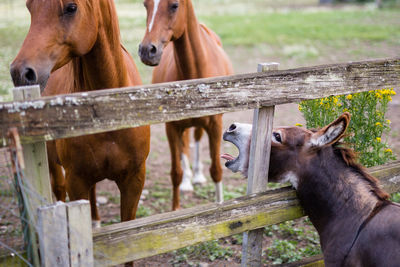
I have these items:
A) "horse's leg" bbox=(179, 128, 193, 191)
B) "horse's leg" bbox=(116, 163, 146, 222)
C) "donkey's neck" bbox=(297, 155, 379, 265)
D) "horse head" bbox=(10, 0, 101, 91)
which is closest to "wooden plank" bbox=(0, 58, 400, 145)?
"donkey's neck" bbox=(297, 155, 379, 265)

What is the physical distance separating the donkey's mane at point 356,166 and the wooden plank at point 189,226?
16.4 inches

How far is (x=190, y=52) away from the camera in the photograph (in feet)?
15.0

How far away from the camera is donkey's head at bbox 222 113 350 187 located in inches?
106

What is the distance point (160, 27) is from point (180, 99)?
207 centimetres

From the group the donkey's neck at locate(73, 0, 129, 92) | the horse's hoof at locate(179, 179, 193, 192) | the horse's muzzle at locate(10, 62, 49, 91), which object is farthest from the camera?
the horse's hoof at locate(179, 179, 193, 192)

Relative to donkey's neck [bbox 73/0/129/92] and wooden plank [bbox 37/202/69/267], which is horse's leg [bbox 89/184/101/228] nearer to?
donkey's neck [bbox 73/0/129/92]

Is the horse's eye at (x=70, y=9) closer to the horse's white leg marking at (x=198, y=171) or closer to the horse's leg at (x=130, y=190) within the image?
the horse's leg at (x=130, y=190)

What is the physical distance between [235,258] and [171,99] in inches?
84.0

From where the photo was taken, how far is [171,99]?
7.30ft

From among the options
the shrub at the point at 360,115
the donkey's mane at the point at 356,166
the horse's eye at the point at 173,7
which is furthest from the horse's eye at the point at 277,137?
the horse's eye at the point at 173,7

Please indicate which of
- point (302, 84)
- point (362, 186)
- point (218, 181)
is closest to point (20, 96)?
point (302, 84)

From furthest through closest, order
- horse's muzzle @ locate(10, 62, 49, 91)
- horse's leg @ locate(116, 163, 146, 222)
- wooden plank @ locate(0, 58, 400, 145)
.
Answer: horse's leg @ locate(116, 163, 146, 222) < horse's muzzle @ locate(10, 62, 49, 91) < wooden plank @ locate(0, 58, 400, 145)

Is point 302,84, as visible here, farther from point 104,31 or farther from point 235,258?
point 235,258

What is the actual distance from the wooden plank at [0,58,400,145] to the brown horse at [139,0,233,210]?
1.75 m
